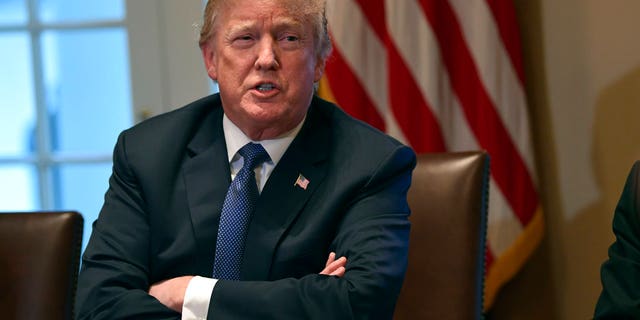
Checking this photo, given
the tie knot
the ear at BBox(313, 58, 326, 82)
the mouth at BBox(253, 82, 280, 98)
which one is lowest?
the tie knot

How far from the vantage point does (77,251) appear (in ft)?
7.25

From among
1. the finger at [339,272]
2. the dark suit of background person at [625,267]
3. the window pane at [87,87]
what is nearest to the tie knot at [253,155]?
the finger at [339,272]

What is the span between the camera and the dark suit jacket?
1.97m

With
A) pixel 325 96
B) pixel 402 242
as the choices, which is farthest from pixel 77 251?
pixel 325 96

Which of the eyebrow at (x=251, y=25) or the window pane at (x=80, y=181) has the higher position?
the eyebrow at (x=251, y=25)

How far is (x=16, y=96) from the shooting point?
4148mm

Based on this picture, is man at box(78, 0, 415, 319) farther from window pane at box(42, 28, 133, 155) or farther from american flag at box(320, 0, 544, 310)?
window pane at box(42, 28, 133, 155)

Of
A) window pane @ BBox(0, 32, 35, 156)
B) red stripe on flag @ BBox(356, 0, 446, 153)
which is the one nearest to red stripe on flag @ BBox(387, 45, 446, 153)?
red stripe on flag @ BBox(356, 0, 446, 153)

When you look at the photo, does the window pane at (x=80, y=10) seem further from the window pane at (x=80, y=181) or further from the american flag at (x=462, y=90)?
the american flag at (x=462, y=90)

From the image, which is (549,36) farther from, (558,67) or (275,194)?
(275,194)

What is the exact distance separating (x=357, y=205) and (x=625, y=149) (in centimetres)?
160

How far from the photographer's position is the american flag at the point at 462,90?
337 centimetres

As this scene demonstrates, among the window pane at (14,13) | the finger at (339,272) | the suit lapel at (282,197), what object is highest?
the window pane at (14,13)

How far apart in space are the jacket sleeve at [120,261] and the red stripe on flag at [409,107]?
135 centimetres
